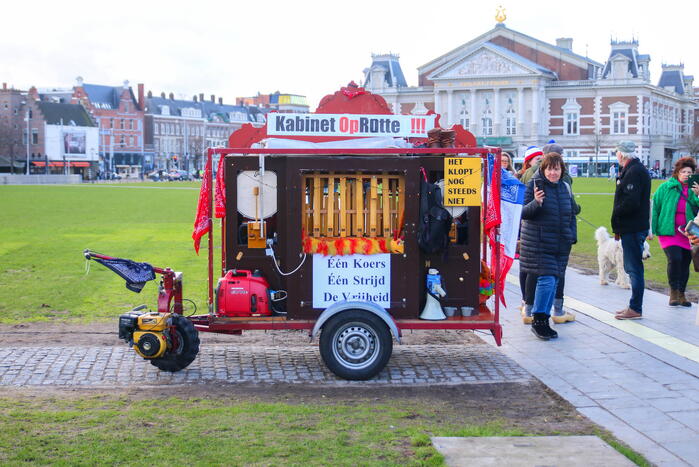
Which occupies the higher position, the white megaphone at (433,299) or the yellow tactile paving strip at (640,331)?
the white megaphone at (433,299)

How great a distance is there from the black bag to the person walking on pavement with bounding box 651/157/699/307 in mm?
4779

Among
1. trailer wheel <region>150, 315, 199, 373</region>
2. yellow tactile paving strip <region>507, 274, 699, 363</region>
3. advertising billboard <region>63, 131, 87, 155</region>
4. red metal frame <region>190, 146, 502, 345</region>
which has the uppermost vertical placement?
advertising billboard <region>63, 131, 87, 155</region>

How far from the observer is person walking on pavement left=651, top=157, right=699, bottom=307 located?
11336 millimetres

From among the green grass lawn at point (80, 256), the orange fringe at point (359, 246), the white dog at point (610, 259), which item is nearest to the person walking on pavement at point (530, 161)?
the white dog at point (610, 259)

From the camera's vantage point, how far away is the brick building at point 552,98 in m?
102

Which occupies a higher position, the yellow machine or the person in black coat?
the person in black coat

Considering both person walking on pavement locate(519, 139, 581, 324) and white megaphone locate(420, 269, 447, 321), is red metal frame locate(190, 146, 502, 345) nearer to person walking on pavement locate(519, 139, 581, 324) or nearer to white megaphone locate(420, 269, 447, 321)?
white megaphone locate(420, 269, 447, 321)

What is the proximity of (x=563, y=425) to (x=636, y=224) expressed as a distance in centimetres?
491

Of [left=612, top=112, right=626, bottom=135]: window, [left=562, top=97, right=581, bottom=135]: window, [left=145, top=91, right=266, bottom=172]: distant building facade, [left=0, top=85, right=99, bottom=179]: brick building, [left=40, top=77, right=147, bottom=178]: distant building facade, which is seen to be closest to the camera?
[left=612, top=112, right=626, bottom=135]: window

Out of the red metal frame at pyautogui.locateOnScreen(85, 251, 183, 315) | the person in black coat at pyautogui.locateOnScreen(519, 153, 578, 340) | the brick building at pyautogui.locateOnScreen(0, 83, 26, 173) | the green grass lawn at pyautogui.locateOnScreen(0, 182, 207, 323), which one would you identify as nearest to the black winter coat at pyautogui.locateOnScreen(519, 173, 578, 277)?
the person in black coat at pyautogui.locateOnScreen(519, 153, 578, 340)

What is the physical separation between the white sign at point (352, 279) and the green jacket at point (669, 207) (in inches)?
204

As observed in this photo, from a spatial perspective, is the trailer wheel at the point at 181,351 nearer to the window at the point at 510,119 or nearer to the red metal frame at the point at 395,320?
the red metal frame at the point at 395,320

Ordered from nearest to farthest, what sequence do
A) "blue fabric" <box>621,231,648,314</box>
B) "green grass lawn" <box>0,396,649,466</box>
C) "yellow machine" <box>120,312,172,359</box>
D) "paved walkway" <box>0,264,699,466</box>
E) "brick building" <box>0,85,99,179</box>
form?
"green grass lawn" <box>0,396,649,466</box>
"paved walkway" <box>0,264,699,466</box>
"yellow machine" <box>120,312,172,359</box>
"blue fabric" <box>621,231,648,314</box>
"brick building" <box>0,85,99,179</box>

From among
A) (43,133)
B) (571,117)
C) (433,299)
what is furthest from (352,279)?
(43,133)
